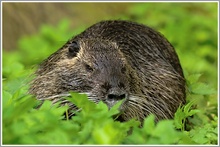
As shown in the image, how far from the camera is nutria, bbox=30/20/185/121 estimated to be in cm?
545

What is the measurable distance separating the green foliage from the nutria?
17 cm

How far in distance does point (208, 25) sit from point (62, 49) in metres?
6.12

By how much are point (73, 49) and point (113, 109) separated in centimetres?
156

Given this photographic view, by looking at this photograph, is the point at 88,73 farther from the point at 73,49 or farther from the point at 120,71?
the point at 73,49

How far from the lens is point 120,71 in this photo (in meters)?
5.55

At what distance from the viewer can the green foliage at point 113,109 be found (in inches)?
158

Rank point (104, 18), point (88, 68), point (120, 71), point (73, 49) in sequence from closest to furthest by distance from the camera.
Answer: point (120, 71)
point (88, 68)
point (73, 49)
point (104, 18)

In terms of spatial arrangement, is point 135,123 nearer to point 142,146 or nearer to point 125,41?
point 142,146

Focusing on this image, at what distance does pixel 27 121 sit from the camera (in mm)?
4105

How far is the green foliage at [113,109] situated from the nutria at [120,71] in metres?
0.17

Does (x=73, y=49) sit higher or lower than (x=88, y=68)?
higher

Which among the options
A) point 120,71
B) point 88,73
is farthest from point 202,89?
point 88,73

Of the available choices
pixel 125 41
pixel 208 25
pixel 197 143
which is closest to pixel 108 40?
pixel 125 41

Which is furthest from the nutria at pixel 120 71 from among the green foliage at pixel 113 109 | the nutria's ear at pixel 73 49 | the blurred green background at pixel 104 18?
the blurred green background at pixel 104 18
